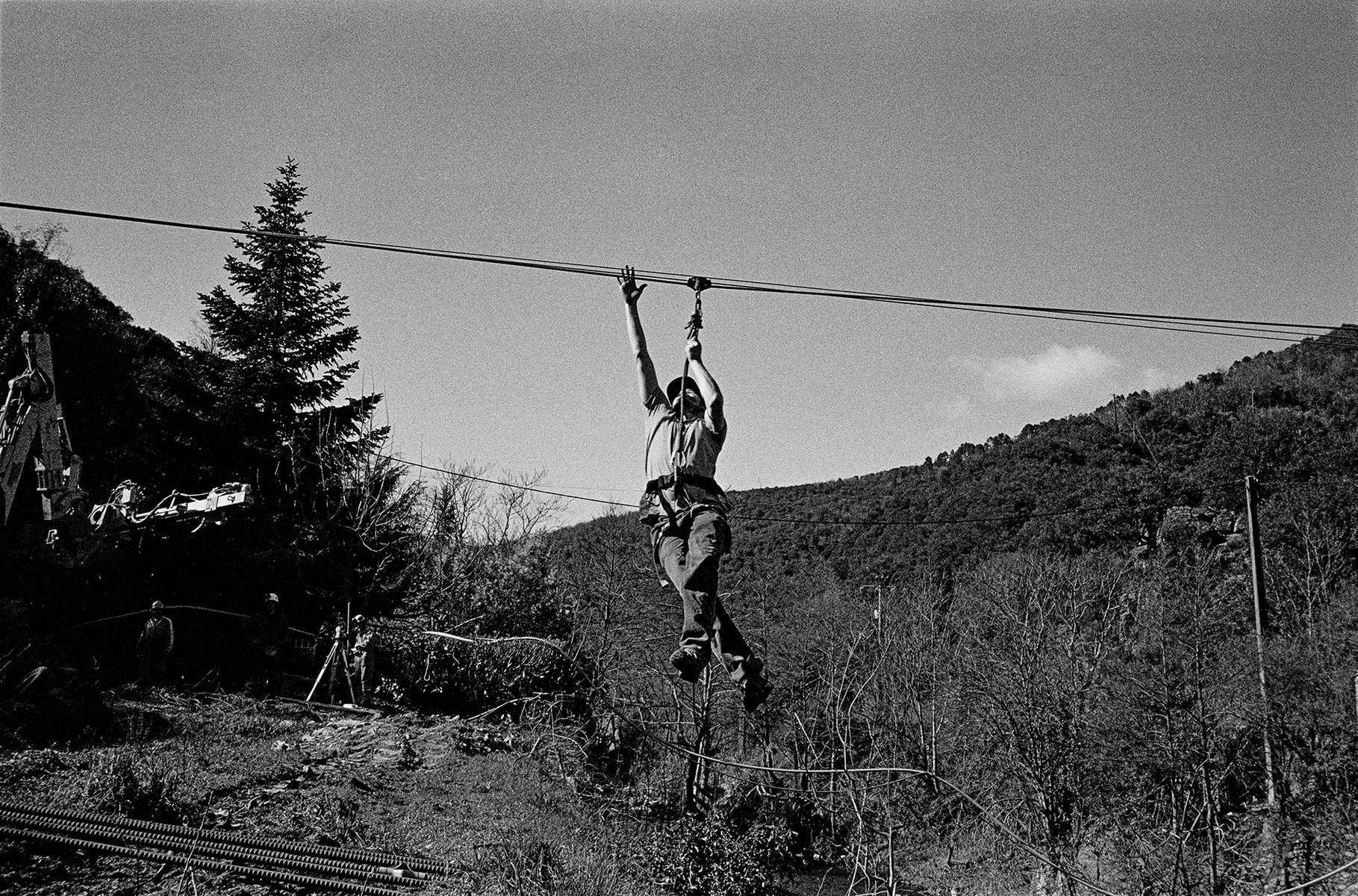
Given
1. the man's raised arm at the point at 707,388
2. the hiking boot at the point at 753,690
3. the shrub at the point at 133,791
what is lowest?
the shrub at the point at 133,791

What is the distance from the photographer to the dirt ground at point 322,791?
8.64m

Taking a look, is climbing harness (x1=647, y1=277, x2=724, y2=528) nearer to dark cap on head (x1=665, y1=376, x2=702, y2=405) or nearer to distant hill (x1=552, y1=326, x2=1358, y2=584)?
dark cap on head (x1=665, y1=376, x2=702, y2=405)

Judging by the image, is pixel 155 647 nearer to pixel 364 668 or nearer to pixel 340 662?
pixel 340 662

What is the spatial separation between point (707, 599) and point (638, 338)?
201 cm

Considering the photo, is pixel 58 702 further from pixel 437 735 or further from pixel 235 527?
pixel 235 527

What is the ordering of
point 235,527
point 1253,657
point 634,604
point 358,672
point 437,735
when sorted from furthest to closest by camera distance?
point 634,604 → point 1253,657 → point 235,527 → point 358,672 → point 437,735

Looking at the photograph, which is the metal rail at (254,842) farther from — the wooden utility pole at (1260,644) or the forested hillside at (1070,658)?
the wooden utility pole at (1260,644)

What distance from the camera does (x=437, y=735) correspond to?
50.2 feet

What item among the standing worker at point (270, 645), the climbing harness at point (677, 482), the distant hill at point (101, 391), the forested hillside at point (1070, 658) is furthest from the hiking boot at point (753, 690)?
the distant hill at point (101, 391)

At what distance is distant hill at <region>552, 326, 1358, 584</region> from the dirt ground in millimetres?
15103

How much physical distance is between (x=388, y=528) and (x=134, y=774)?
10.8m

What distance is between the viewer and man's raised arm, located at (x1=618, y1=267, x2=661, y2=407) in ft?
21.9

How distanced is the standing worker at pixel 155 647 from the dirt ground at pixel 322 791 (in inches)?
51.1

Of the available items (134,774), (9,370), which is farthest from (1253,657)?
(9,370)
